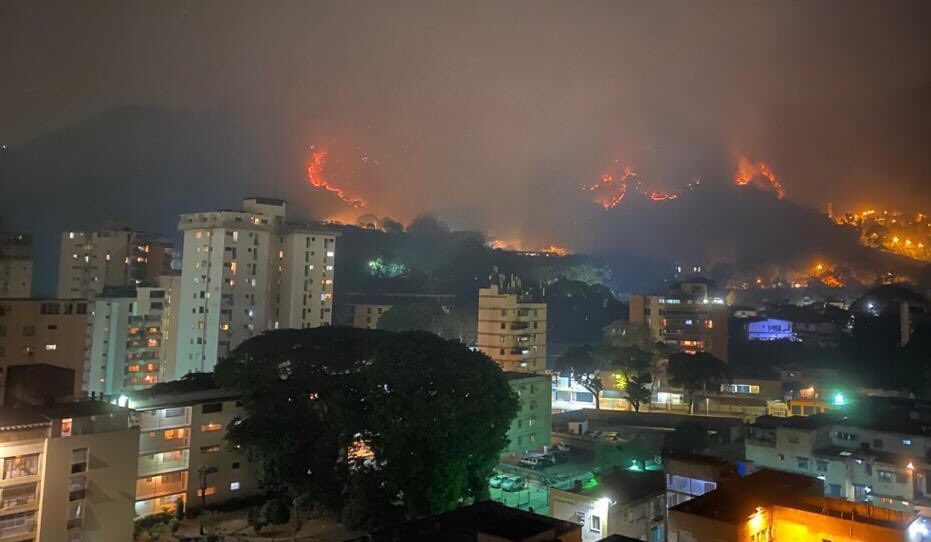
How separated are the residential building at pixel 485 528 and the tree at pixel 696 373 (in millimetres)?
16829

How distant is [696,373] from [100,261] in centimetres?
3300

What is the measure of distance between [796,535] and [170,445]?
1374 centimetres

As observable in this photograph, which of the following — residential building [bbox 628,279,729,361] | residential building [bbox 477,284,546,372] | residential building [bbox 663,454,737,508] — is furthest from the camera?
residential building [bbox 628,279,729,361]

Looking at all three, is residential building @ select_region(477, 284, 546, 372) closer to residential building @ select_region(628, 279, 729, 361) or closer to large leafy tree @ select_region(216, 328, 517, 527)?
residential building @ select_region(628, 279, 729, 361)

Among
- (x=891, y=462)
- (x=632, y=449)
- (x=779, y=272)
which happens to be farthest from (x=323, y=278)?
(x=779, y=272)

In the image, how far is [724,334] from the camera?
3275 cm

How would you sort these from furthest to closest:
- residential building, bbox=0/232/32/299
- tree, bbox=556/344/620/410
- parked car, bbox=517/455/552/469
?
residential building, bbox=0/232/32/299, tree, bbox=556/344/620/410, parked car, bbox=517/455/552/469

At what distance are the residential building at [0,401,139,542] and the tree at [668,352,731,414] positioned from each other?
20278 mm

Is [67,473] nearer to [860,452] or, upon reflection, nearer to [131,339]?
[860,452]

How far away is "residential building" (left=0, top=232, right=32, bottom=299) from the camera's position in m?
27.8

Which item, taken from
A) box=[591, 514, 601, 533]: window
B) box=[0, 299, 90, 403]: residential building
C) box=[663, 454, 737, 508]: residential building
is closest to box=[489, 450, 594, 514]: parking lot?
box=[591, 514, 601, 533]: window

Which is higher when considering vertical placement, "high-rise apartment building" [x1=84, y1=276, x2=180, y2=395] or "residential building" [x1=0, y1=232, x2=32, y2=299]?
"residential building" [x1=0, y1=232, x2=32, y2=299]

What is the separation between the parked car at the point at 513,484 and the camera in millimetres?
15490

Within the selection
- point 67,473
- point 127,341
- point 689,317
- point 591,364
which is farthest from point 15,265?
point 689,317
